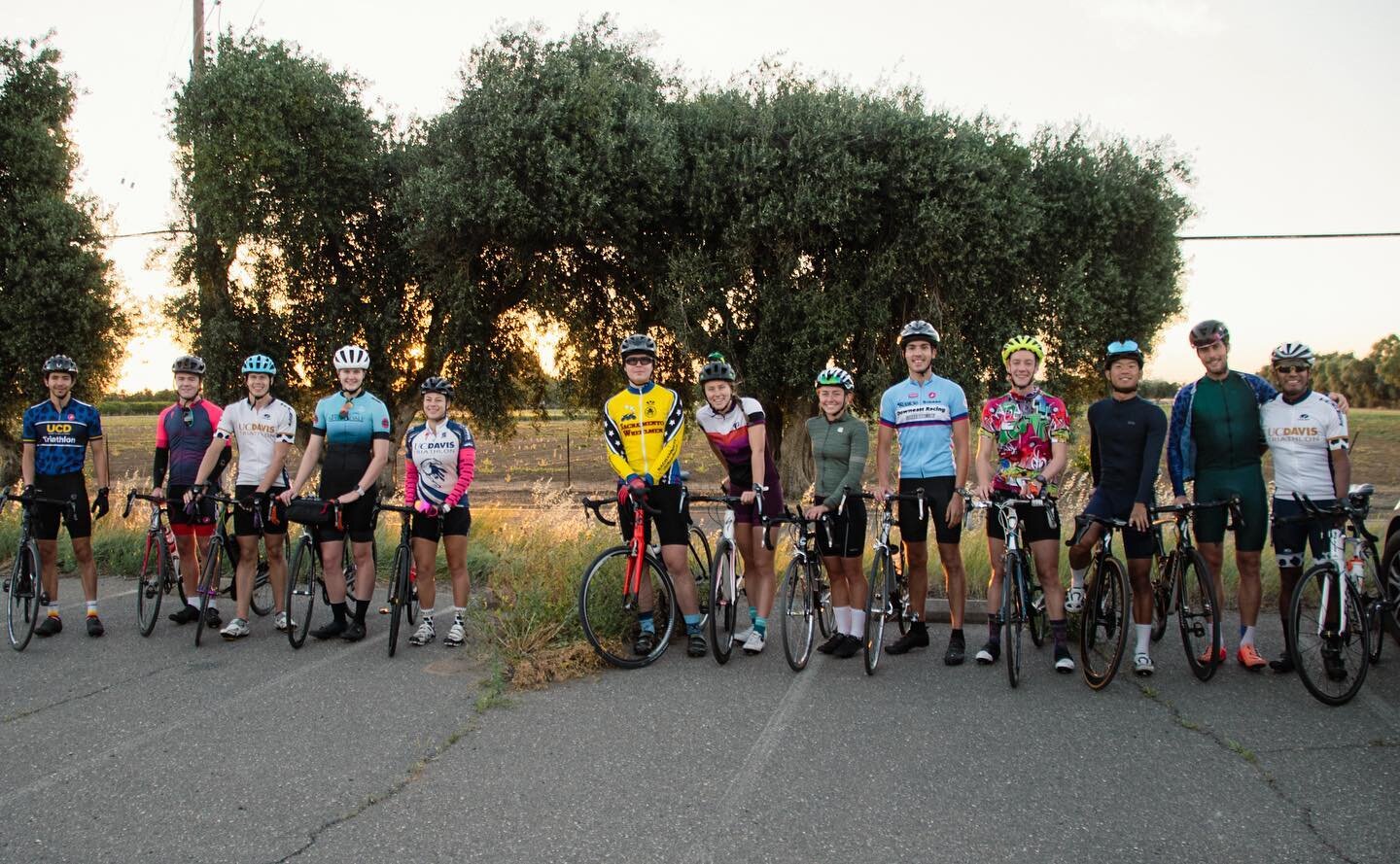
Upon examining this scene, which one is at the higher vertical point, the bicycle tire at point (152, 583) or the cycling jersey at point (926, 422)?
the cycling jersey at point (926, 422)

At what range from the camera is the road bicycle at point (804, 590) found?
6148mm

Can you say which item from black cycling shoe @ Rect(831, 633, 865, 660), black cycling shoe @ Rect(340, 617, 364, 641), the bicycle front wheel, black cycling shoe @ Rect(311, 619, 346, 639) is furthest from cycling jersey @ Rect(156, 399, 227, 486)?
black cycling shoe @ Rect(831, 633, 865, 660)

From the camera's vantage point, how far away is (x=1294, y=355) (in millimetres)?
5984

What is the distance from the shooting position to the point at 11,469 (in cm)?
1925

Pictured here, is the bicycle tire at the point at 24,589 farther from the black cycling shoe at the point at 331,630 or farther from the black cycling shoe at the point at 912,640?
the black cycling shoe at the point at 912,640

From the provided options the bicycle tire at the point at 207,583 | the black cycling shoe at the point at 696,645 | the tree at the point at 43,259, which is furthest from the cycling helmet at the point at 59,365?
the tree at the point at 43,259

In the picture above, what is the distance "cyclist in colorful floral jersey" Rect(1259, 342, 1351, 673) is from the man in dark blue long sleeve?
783mm

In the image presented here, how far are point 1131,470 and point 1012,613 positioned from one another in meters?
1.22

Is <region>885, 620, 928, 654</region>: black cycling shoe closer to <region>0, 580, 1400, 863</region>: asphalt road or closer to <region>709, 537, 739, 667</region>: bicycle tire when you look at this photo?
<region>0, 580, 1400, 863</region>: asphalt road

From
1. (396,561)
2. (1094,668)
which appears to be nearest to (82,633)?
(396,561)

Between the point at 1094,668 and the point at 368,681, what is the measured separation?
458 centimetres

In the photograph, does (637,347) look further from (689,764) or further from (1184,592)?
(1184,592)

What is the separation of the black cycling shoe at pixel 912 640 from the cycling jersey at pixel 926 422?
3.66 ft

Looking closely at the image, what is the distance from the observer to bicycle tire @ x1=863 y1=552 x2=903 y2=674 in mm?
6066
